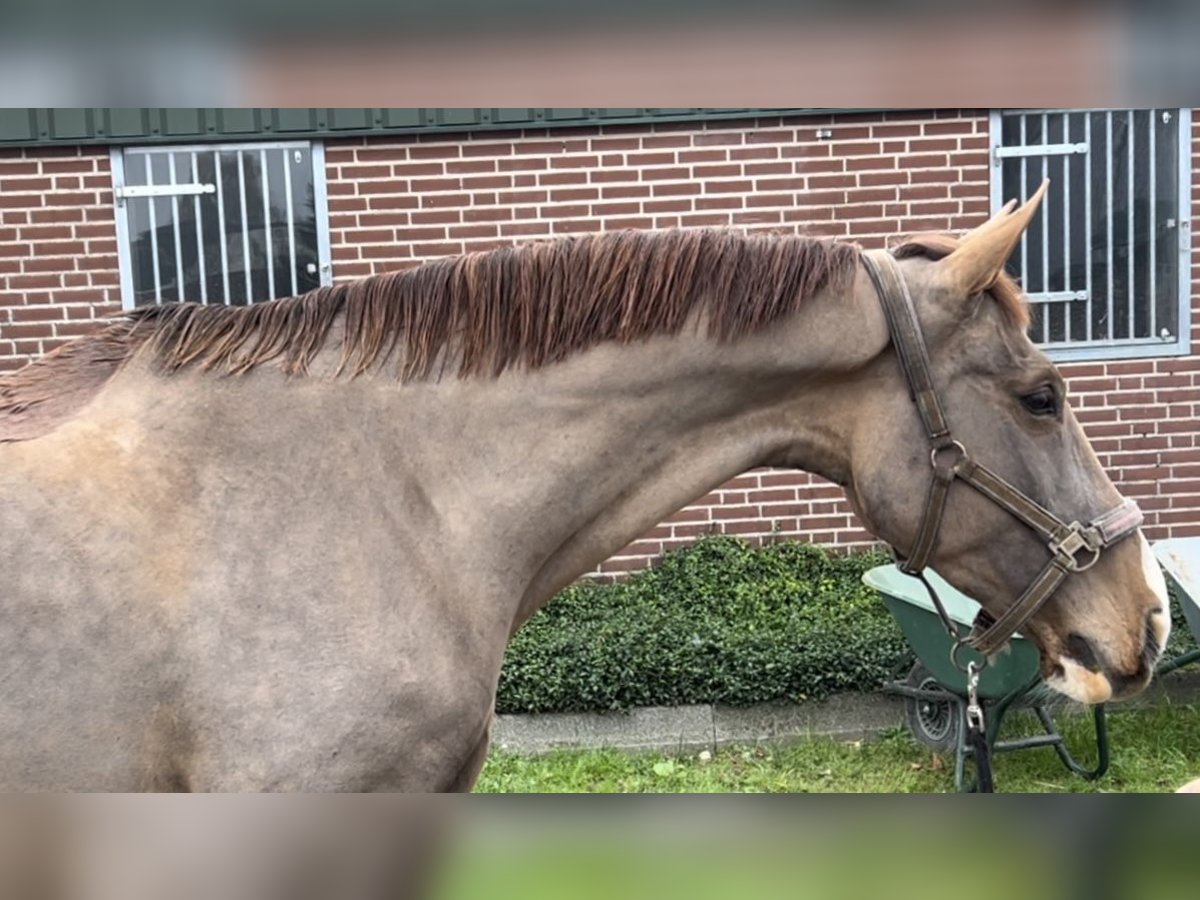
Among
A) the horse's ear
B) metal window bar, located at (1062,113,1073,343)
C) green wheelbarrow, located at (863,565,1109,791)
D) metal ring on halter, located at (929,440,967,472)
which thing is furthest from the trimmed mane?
metal window bar, located at (1062,113,1073,343)

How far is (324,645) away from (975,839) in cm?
159

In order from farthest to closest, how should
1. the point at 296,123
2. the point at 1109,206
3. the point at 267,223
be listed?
the point at 1109,206, the point at 267,223, the point at 296,123

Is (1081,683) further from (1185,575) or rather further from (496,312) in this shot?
(1185,575)

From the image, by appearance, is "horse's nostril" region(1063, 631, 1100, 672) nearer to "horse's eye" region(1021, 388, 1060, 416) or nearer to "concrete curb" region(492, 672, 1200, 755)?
"horse's eye" region(1021, 388, 1060, 416)

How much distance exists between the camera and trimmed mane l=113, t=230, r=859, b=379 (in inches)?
84.6

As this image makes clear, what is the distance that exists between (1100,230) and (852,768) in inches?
136

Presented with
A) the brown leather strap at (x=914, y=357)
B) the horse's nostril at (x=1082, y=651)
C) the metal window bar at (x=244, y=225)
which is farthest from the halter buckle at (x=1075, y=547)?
Result: the metal window bar at (x=244, y=225)

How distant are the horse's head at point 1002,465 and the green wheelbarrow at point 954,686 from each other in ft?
7.15

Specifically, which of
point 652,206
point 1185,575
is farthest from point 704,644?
point 652,206

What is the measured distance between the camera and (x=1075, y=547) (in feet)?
7.29

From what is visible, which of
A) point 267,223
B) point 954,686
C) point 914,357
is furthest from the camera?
point 267,223

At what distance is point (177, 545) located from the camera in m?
1.87
